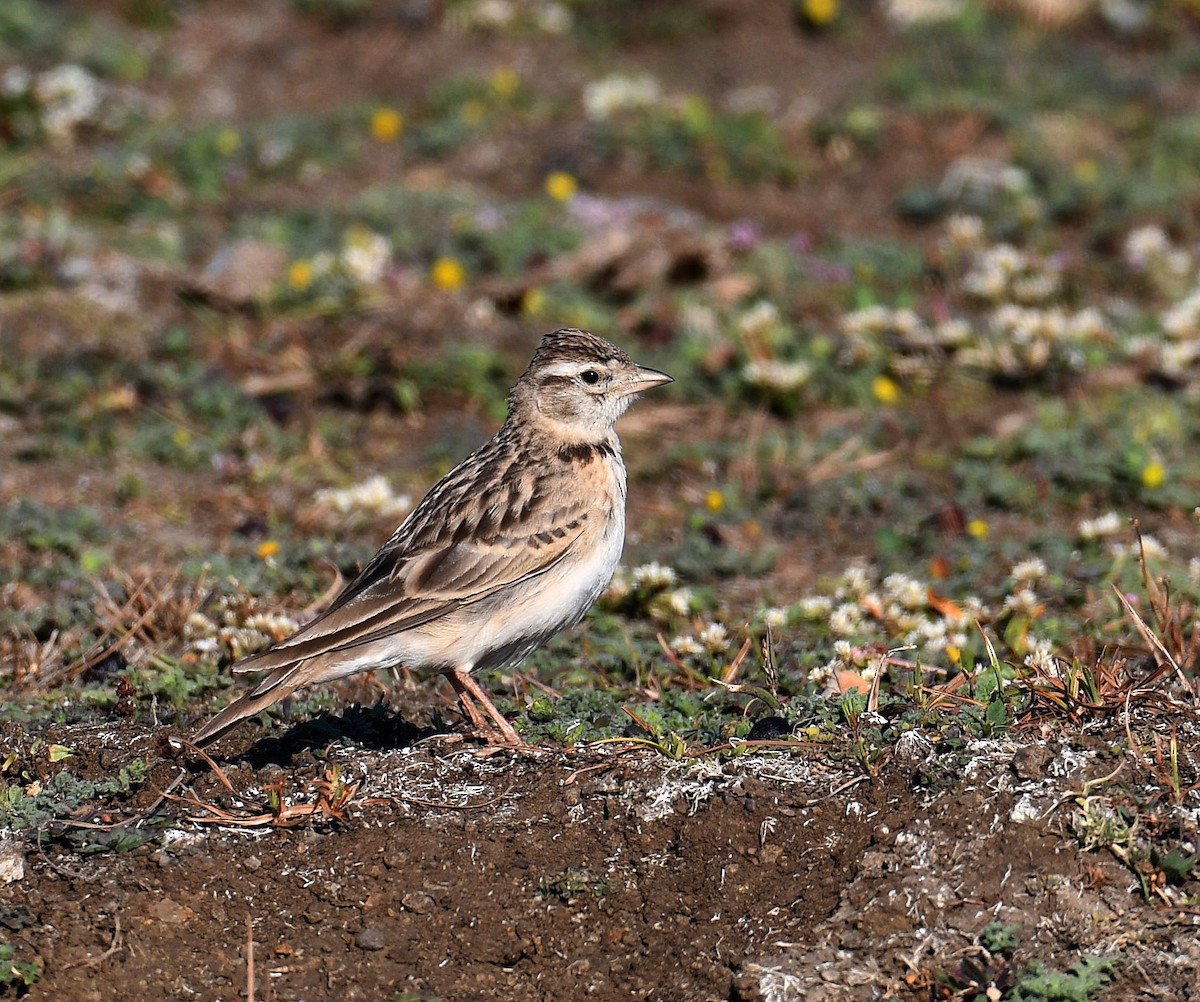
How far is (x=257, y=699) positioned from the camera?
5.48m

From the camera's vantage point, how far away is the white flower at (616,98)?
13.3 m

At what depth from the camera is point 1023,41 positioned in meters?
14.5

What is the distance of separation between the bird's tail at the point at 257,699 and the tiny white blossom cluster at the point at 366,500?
2.63m

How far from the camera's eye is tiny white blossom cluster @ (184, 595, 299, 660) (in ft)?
22.0

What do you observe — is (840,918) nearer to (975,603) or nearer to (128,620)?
(975,603)

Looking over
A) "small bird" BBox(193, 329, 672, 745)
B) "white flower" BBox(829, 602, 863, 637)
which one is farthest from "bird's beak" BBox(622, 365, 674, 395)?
"white flower" BBox(829, 602, 863, 637)

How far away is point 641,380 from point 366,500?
192 cm

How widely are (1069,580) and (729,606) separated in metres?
1.58

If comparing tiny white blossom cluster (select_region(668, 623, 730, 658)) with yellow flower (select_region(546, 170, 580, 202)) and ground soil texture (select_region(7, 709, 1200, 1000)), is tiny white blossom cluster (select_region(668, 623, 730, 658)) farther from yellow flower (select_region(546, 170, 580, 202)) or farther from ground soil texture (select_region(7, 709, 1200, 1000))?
yellow flower (select_region(546, 170, 580, 202))

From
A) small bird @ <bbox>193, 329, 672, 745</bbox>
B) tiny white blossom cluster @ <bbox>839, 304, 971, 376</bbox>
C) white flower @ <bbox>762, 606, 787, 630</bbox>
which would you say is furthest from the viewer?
tiny white blossom cluster @ <bbox>839, 304, 971, 376</bbox>

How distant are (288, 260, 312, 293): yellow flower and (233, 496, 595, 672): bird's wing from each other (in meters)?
4.36

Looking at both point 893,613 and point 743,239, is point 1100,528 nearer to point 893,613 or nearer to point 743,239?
point 893,613

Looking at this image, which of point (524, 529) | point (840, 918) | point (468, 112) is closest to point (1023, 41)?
point (468, 112)

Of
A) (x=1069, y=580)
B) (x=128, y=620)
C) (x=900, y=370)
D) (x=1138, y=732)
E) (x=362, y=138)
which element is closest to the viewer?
(x=1138, y=732)
